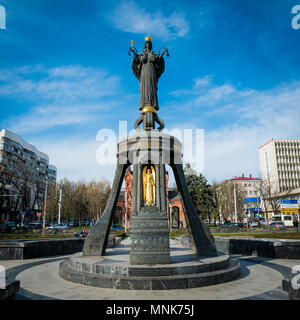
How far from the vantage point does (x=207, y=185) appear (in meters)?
39.7

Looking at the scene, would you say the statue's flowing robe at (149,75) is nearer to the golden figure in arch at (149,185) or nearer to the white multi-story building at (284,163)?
the golden figure in arch at (149,185)

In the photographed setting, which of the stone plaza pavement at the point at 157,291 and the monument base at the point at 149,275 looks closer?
the stone plaza pavement at the point at 157,291

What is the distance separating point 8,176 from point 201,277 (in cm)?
3713

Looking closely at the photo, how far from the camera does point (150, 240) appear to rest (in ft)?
23.2

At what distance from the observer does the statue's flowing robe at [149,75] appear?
10.3 meters

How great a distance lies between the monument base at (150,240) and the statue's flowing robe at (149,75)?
511 centimetres

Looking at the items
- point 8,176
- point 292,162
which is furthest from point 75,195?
point 292,162

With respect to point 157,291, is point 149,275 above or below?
above

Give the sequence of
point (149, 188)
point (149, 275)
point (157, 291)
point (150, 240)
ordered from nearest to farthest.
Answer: point (157, 291)
point (149, 275)
point (150, 240)
point (149, 188)

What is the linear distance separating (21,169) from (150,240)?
128ft

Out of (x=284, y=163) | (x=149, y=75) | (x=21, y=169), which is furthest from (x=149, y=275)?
(x=284, y=163)

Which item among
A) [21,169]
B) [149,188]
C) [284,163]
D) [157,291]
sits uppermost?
[284,163]

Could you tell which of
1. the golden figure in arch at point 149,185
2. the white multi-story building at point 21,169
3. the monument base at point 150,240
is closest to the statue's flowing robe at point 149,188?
the golden figure in arch at point 149,185

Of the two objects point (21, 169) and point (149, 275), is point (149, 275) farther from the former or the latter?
point (21, 169)
